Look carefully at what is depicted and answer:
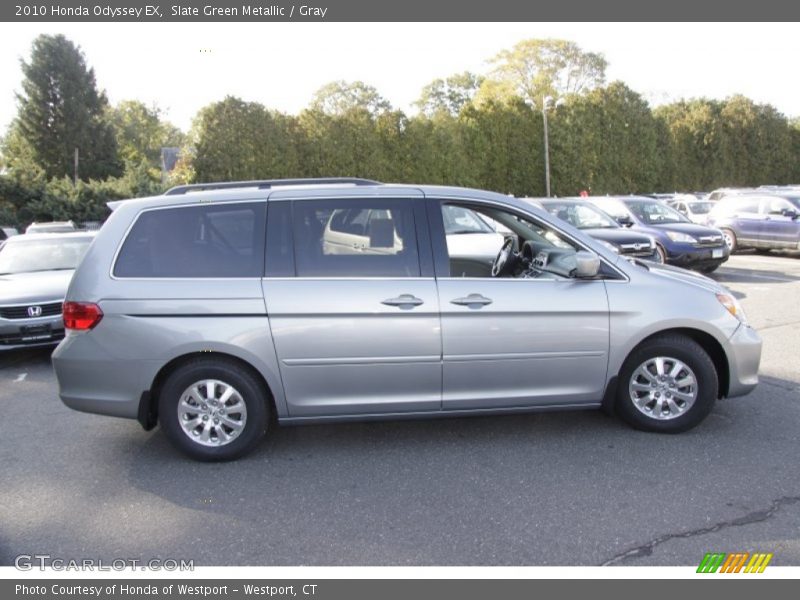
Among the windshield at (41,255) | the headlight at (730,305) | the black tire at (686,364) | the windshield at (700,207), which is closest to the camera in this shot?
the black tire at (686,364)

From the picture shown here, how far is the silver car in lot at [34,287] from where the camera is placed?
7324 mm

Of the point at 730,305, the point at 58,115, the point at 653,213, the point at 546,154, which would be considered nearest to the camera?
the point at 730,305

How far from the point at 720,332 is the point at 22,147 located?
5037 centimetres

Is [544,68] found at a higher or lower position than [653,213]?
higher

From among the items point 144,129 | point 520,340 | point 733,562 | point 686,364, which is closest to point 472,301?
point 520,340

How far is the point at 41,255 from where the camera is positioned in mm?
9172

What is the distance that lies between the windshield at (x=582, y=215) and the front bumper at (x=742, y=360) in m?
7.79

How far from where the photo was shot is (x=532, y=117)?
3381 centimetres

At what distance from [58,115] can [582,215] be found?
1733 inches

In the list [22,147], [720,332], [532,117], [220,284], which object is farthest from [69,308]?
[22,147]

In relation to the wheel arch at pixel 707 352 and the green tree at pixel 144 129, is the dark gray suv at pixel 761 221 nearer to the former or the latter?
the wheel arch at pixel 707 352

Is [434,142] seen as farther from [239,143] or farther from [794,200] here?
[794,200]

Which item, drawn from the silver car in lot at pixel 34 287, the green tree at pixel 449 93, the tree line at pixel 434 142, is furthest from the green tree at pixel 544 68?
the silver car in lot at pixel 34 287

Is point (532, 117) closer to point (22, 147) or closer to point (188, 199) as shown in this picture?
point (188, 199)
